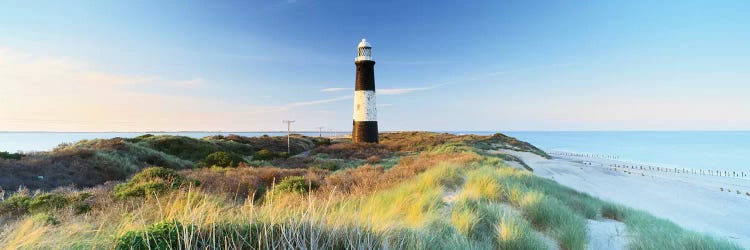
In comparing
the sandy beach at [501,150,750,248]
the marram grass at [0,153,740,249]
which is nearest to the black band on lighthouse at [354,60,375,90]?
the sandy beach at [501,150,750,248]

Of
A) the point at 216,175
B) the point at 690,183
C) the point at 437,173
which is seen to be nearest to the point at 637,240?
the point at 437,173

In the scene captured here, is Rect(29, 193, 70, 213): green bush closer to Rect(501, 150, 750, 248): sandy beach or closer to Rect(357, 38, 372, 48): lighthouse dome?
Rect(501, 150, 750, 248): sandy beach

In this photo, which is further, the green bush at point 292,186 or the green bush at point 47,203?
the green bush at point 292,186

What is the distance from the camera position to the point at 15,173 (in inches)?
440

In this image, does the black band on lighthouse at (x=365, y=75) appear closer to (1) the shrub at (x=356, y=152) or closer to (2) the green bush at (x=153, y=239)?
(1) the shrub at (x=356, y=152)

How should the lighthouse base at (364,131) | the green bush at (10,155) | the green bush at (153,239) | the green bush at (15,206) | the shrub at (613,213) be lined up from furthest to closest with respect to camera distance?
1. the lighthouse base at (364,131)
2. the green bush at (10,155)
3. the shrub at (613,213)
4. the green bush at (15,206)
5. the green bush at (153,239)

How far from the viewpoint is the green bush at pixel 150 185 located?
6.90m

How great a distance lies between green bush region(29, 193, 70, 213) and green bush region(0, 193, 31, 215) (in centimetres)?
12

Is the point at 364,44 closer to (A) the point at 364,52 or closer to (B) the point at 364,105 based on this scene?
(A) the point at 364,52

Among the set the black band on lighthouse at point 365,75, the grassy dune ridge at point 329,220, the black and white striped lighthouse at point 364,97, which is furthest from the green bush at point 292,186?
the black band on lighthouse at point 365,75

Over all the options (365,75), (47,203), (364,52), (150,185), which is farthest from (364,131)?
(47,203)

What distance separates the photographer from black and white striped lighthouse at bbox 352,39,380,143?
27.7m

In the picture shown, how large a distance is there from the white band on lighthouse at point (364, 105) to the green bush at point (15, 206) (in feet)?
73.5

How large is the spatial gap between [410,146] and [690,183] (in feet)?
63.5
